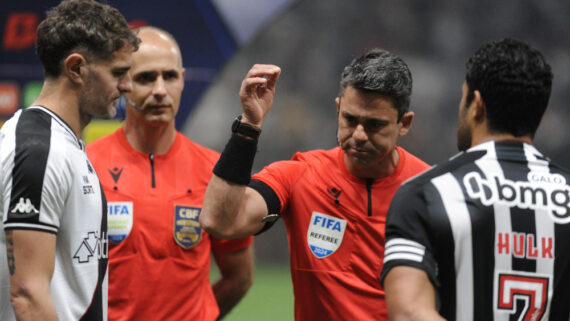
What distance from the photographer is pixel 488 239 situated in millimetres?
1828

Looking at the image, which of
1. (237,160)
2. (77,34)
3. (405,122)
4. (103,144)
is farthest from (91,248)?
(405,122)

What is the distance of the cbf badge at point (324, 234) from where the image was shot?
2578 mm

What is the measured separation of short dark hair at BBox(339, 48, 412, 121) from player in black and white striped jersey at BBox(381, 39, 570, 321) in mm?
637

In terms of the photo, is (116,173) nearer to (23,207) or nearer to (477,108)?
(23,207)

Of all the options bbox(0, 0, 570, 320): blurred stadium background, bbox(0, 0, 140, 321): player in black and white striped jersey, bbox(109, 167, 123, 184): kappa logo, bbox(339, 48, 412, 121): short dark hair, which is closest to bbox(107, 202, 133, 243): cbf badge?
bbox(109, 167, 123, 184): kappa logo

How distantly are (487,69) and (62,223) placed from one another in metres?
1.34

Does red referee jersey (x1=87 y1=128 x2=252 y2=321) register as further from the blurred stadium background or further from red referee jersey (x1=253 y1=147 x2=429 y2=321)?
the blurred stadium background

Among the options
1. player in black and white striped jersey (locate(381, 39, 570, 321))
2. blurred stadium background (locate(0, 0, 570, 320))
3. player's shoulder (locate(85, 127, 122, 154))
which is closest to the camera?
player in black and white striped jersey (locate(381, 39, 570, 321))

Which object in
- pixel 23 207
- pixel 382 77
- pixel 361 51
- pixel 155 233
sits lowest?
pixel 155 233

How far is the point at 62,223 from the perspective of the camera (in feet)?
7.10

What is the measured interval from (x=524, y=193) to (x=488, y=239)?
0.16m

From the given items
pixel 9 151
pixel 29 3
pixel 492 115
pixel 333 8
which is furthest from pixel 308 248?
pixel 333 8

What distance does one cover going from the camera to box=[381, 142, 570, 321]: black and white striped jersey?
1823mm

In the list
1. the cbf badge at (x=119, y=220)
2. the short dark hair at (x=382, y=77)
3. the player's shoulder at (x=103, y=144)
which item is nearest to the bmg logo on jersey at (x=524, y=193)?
the short dark hair at (x=382, y=77)
